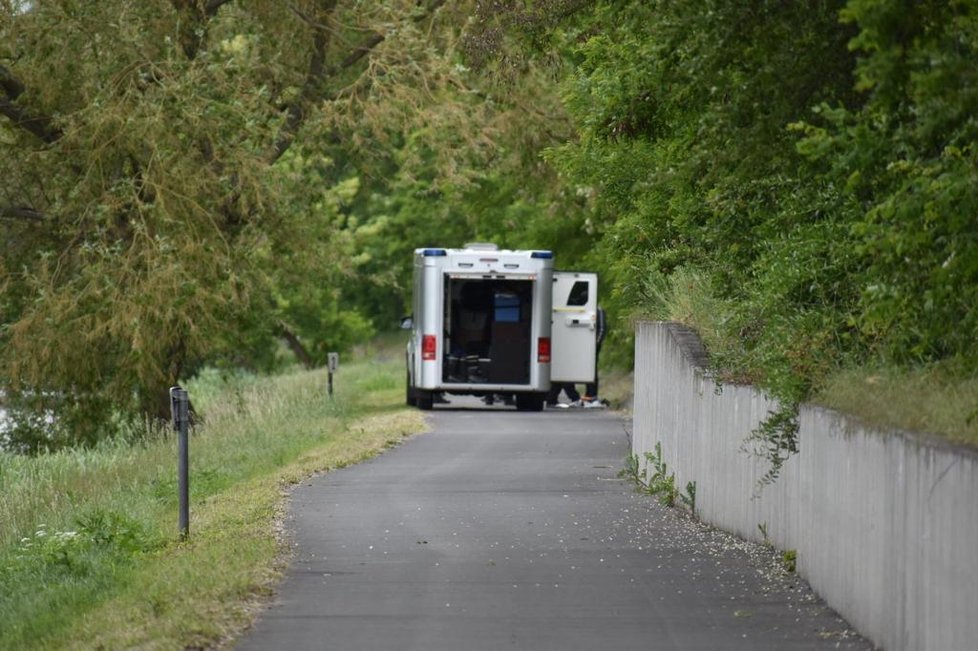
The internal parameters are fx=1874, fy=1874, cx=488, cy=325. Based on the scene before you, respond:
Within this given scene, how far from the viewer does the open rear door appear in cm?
3419

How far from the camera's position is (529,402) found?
34.4 meters

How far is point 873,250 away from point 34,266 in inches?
797

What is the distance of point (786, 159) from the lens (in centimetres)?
1129

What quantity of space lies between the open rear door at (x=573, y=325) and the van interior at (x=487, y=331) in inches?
45.9

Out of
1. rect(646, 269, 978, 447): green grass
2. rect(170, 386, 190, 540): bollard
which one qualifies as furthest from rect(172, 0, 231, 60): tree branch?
rect(646, 269, 978, 447): green grass

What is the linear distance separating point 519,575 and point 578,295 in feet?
74.3

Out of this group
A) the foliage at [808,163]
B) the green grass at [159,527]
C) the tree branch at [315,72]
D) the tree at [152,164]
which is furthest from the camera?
the tree branch at [315,72]

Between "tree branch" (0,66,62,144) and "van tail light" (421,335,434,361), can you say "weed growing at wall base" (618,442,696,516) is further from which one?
"van tail light" (421,335,434,361)

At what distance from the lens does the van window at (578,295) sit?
1347 inches

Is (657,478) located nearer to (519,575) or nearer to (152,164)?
(519,575)

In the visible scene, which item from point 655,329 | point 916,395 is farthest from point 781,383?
point 655,329

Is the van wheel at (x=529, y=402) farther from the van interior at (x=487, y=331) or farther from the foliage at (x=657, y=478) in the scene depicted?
the foliage at (x=657, y=478)

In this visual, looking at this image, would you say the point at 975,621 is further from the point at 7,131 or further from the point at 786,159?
the point at 7,131

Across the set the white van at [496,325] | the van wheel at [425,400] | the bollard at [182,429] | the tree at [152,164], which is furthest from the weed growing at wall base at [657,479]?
the van wheel at [425,400]
